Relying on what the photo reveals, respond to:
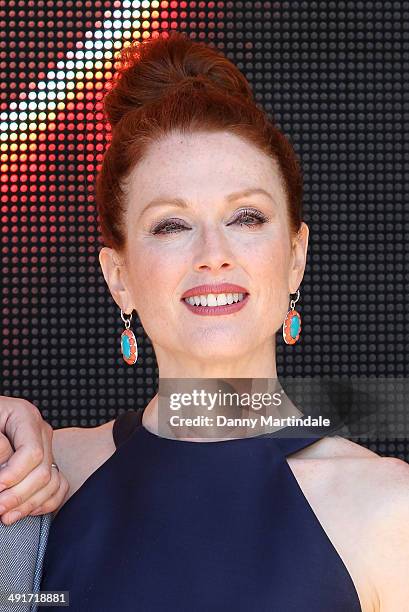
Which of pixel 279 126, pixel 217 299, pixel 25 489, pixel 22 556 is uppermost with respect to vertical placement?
pixel 279 126

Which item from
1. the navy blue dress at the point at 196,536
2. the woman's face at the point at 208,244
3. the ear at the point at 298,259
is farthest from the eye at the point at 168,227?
the navy blue dress at the point at 196,536

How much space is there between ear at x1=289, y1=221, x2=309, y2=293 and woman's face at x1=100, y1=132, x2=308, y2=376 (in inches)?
0.7

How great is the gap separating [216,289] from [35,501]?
0.43 metres

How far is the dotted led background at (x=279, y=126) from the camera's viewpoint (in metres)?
2.73

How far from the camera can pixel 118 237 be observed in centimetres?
200

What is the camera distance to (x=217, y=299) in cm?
181

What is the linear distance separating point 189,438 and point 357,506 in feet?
1.12

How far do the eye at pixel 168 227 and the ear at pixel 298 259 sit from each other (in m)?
0.23

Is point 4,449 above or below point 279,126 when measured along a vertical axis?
below

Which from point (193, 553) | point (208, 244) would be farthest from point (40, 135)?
point (193, 553)

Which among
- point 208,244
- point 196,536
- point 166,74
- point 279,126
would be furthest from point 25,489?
point 279,126

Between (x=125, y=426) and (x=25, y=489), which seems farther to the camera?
(x=125, y=426)

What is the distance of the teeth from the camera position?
181 cm

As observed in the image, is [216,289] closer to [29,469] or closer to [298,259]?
[298,259]
